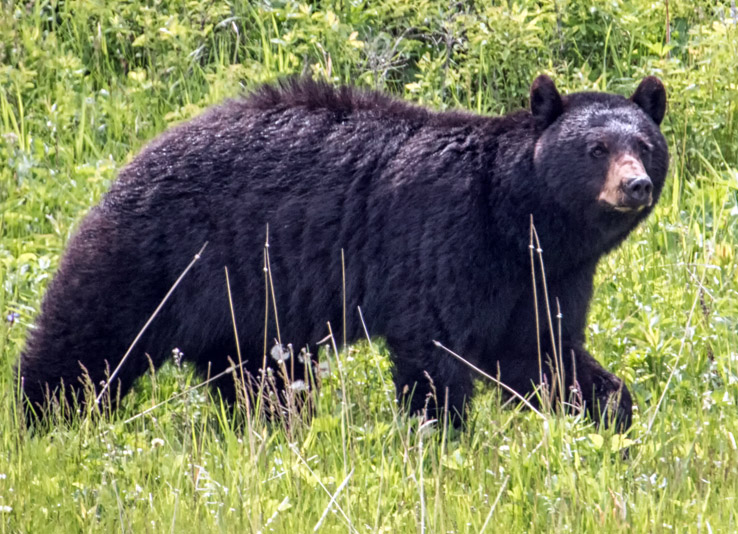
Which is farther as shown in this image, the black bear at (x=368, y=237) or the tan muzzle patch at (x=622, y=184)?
the black bear at (x=368, y=237)

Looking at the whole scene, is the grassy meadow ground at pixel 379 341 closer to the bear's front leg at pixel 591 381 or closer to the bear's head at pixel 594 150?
the bear's front leg at pixel 591 381

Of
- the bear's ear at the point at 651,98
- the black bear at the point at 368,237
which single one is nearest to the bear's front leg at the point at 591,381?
the black bear at the point at 368,237

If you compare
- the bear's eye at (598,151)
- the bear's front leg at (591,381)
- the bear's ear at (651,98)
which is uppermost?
the bear's ear at (651,98)

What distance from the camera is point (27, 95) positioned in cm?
763

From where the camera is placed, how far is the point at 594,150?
4.85 meters

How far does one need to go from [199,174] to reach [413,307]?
0.99 metres

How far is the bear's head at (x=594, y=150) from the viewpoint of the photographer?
4805mm

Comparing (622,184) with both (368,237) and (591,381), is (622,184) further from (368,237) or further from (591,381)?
(368,237)

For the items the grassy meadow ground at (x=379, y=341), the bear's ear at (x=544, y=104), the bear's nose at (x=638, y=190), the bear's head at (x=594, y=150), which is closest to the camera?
the grassy meadow ground at (x=379, y=341)

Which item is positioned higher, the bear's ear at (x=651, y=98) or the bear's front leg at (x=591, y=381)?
the bear's ear at (x=651, y=98)

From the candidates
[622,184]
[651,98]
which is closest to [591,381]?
[622,184]

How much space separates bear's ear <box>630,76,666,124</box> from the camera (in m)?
5.06

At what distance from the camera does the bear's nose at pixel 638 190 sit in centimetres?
454

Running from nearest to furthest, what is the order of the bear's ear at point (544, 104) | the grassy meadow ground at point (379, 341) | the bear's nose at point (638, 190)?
the grassy meadow ground at point (379, 341), the bear's nose at point (638, 190), the bear's ear at point (544, 104)
